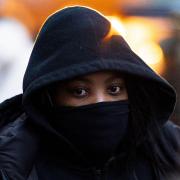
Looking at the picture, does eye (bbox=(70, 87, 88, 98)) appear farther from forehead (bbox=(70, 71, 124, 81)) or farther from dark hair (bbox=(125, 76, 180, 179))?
dark hair (bbox=(125, 76, 180, 179))

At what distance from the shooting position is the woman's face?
10.2 ft

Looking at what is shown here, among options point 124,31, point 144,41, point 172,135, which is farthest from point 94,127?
point 144,41

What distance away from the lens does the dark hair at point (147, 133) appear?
129 inches

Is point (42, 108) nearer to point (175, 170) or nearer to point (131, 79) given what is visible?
point (131, 79)

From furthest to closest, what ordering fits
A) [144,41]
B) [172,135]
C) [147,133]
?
[144,41], [172,135], [147,133]

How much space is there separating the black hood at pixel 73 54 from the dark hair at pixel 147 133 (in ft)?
0.46

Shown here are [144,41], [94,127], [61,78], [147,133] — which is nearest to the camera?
[61,78]

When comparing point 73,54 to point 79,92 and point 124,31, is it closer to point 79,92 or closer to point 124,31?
point 79,92

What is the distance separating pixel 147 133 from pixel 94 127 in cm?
31

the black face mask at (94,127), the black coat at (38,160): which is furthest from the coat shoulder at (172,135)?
the black face mask at (94,127)

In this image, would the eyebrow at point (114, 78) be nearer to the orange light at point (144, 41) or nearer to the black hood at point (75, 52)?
the black hood at point (75, 52)

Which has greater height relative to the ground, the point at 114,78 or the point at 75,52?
the point at 75,52

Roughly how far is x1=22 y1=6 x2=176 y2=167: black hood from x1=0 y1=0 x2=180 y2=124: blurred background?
Answer: 1570 millimetres

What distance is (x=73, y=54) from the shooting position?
3.08 meters
